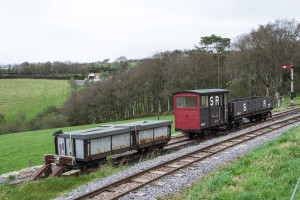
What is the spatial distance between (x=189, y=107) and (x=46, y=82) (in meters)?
79.0

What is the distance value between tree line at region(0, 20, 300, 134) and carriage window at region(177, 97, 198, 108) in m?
26.7

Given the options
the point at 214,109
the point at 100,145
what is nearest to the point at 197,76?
the point at 214,109

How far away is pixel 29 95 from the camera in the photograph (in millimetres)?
73125

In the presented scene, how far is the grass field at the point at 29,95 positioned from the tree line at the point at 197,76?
43.6ft

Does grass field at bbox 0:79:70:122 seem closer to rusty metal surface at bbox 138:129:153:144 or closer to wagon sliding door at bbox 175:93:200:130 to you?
wagon sliding door at bbox 175:93:200:130

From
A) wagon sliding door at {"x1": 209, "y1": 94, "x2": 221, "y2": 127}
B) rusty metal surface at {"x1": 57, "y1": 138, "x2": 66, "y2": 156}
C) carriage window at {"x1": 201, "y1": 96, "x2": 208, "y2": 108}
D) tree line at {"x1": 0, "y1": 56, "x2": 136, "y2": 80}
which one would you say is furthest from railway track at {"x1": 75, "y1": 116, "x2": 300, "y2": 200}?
tree line at {"x1": 0, "y1": 56, "x2": 136, "y2": 80}

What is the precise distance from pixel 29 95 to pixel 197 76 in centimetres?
5047

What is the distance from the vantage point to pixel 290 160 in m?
8.14

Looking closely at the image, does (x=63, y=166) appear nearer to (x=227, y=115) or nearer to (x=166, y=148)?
(x=166, y=148)

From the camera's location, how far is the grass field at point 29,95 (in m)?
63.0

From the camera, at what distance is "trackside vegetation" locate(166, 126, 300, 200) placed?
19.9 ft

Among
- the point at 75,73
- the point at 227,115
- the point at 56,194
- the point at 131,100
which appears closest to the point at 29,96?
the point at 75,73

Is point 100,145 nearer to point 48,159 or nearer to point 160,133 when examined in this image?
point 48,159

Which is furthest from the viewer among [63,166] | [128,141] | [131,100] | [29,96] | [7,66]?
[7,66]
